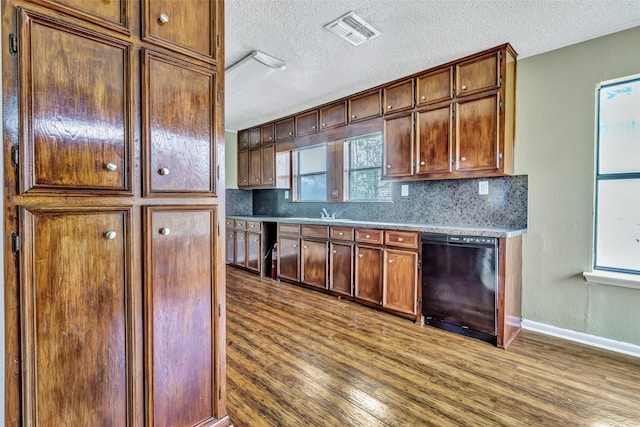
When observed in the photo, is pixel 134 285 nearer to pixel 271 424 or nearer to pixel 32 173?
pixel 32 173

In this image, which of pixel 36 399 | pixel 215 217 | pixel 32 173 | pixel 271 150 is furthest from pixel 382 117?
pixel 36 399

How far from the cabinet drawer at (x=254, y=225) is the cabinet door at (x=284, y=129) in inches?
52.6

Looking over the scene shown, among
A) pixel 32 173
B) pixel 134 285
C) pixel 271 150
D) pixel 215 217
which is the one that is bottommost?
pixel 134 285

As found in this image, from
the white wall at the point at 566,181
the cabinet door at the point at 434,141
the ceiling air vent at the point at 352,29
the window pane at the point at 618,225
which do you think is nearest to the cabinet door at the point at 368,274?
the cabinet door at the point at 434,141

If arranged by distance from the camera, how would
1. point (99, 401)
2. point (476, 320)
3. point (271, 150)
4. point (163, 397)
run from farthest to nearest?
point (271, 150) < point (476, 320) < point (163, 397) < point (99, 401)

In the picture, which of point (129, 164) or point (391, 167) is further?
point (391, 167)

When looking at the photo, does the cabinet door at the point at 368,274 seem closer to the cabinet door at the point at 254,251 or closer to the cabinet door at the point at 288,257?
the cabinet door at the point at 288,257

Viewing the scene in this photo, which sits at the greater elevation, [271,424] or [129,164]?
[129,164]

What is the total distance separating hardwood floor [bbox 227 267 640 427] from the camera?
5.39 feet

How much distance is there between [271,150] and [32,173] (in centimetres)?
417

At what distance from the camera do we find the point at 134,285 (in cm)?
119

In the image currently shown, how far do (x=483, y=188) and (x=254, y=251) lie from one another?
3.25m

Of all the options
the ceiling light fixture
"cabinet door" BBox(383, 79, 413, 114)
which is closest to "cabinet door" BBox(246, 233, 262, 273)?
the ceiling light fixture

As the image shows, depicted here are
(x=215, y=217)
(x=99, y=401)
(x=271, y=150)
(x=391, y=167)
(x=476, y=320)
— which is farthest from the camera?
(x=271, y=150)
